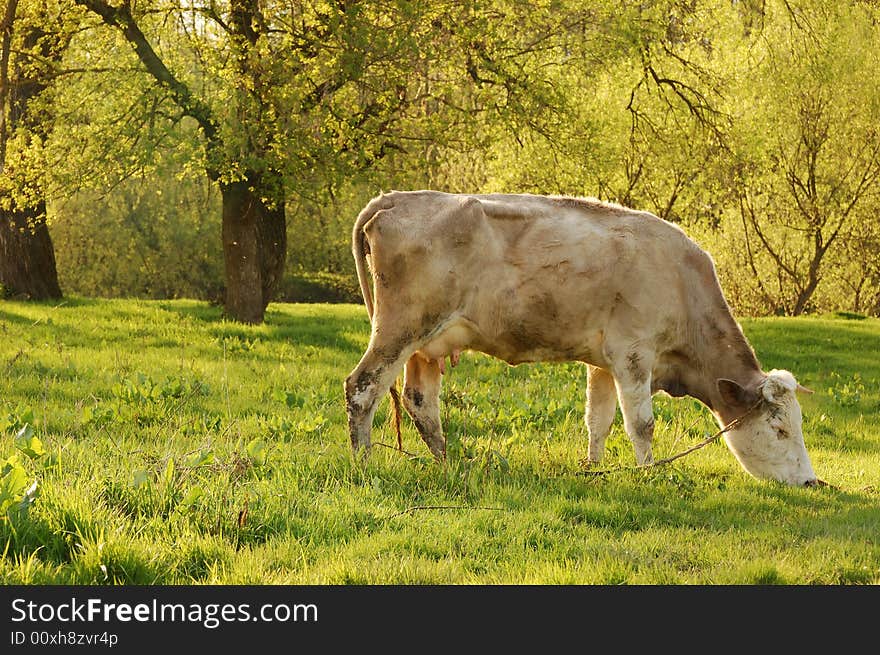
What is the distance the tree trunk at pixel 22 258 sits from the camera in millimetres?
20891

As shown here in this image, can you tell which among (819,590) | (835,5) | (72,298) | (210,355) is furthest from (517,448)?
(835,5)

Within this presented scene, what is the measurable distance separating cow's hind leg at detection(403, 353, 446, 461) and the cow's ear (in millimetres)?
2441

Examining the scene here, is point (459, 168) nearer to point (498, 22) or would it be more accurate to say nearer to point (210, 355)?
point (498, 22)

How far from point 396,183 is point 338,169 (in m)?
2.09

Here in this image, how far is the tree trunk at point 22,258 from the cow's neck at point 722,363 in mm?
16479

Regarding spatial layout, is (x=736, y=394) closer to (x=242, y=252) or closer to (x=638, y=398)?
(x=638, y=398)

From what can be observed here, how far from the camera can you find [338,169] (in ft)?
56.7

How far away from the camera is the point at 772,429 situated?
8383mm

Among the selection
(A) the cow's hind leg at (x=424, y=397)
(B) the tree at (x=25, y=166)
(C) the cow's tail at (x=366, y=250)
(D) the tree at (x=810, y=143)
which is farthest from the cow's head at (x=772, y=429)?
(D) the tree at (x=810, y=143)

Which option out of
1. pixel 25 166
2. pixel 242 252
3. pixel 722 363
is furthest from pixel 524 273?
pixel 25 166

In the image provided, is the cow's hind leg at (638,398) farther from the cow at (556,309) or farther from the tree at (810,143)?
the tree at (810,143)

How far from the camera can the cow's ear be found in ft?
27.5

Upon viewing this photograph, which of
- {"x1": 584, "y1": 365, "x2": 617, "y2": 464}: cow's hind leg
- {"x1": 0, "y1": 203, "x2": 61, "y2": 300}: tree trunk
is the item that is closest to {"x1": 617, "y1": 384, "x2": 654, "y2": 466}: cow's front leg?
{"x1": 584, "y1": 365, "x2": 617, "y2": 464}: cow's hind leg

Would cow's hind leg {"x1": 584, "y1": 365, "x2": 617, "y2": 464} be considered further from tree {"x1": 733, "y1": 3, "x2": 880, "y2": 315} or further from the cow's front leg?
tree {"x1": 733, "y1": 3, "x2": 880, "y2": 315}
